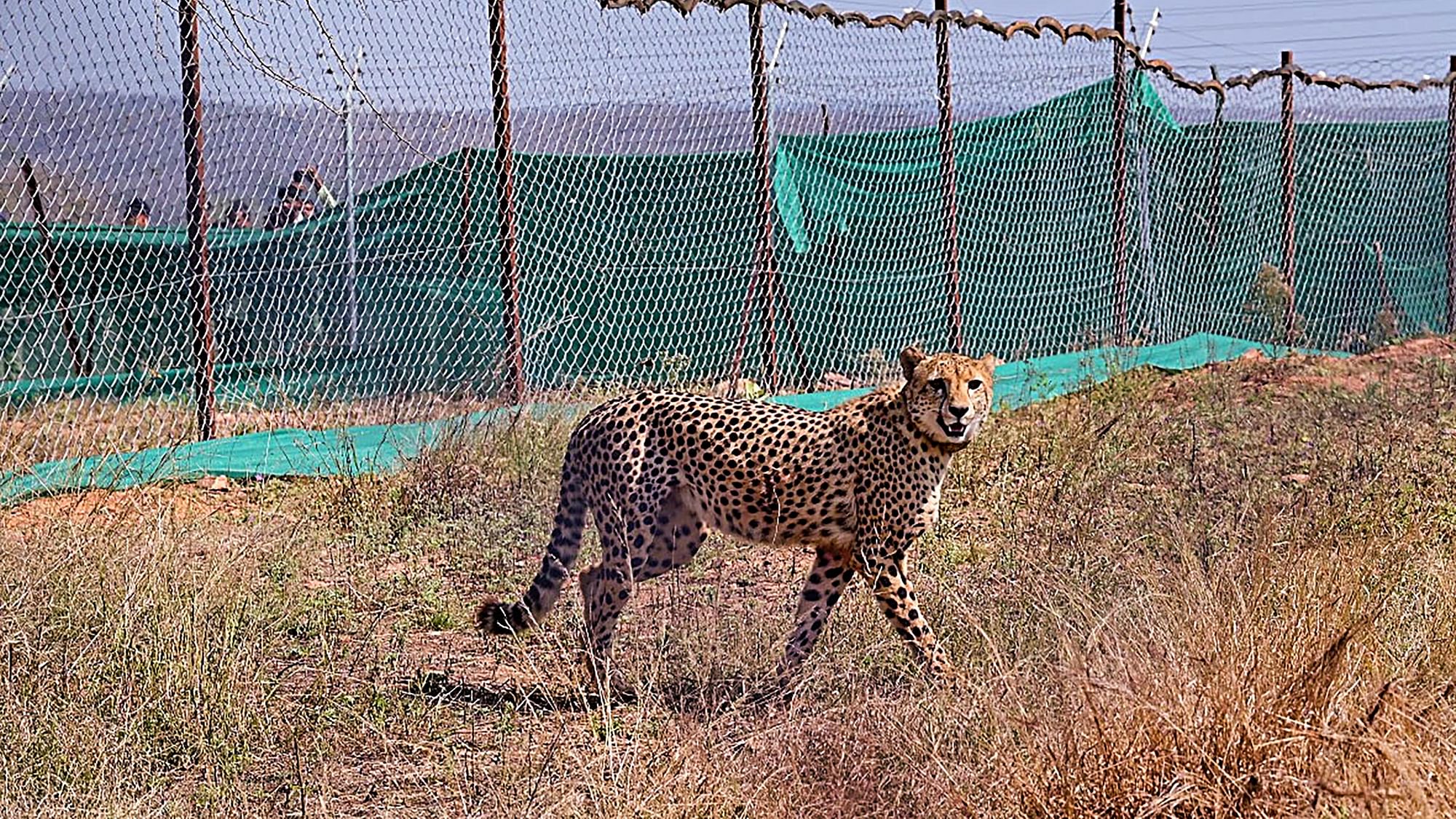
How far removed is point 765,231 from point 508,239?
157cm

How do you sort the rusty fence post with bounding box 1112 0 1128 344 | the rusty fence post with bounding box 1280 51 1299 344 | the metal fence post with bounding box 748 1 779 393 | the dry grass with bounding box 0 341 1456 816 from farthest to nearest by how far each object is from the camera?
the rusty fence post with bounding box 1280 51 1299 344
the rusty fence post with bounding box 1112 0 1128 344
the metal fence post with bounding box 748 1 779 393
the dry grass with bounding box 0 341 1456 816

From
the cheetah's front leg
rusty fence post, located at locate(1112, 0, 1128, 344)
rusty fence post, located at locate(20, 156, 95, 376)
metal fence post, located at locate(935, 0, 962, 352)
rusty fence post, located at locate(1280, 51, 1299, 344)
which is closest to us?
the cheetah's front leg

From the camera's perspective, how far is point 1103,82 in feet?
35.8

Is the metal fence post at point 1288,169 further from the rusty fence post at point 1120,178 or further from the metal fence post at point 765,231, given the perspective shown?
the metal fence post at point 765,231

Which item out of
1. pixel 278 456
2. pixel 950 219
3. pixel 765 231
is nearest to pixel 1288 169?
pixel 950 219

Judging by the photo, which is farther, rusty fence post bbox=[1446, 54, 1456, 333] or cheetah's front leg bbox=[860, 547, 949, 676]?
rusty fence post bbox=[1446, 54, 1456, 333]

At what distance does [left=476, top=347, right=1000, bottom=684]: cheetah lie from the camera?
4.60 meters

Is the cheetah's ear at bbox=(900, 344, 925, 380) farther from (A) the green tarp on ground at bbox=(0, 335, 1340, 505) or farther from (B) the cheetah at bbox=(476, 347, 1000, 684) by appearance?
(A) the green tarp on ground at bbox=(0, 335, 1340, 505)

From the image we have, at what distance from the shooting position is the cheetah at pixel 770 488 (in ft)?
15.1

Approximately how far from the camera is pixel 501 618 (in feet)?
14.9

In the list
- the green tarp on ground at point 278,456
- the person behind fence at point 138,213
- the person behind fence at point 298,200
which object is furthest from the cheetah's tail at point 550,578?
the person behind fence at point 298,200

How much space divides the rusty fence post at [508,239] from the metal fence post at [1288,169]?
261 inches

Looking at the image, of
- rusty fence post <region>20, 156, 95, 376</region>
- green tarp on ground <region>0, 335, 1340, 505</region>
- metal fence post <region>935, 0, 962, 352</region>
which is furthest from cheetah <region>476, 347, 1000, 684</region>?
metal fence post <region>935, 0, 962, 352</region>

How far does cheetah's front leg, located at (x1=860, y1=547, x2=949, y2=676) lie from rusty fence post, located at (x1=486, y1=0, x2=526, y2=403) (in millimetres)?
3540
